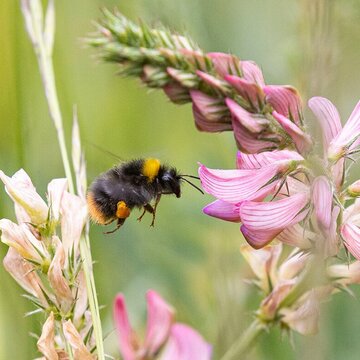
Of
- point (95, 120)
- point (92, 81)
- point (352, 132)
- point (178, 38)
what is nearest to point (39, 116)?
point (95, 120)

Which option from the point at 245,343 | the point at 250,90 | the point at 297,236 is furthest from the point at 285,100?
the point at 245,343

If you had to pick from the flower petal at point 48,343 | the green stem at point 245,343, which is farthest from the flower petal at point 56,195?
the green stem at point 245,343

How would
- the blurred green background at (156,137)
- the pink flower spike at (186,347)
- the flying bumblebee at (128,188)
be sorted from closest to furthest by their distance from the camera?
the pink flower spike at (186,347) < the flying bumblebee at (128,188) < the blurred green background at (156,137)

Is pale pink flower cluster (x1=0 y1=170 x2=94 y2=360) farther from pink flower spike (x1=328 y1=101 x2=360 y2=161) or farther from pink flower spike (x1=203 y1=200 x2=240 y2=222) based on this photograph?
pink flower spike (x1=328 y1=101 x2=360 y2=161)

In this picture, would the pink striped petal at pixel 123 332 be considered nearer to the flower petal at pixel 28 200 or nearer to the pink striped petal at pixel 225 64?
the flower petal at pixel 28 200

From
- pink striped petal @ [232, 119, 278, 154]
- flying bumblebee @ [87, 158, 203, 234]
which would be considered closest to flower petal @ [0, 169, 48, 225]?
pink striped petal @ [232, 119, 278, 154]

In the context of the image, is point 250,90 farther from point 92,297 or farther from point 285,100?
point 92,297
